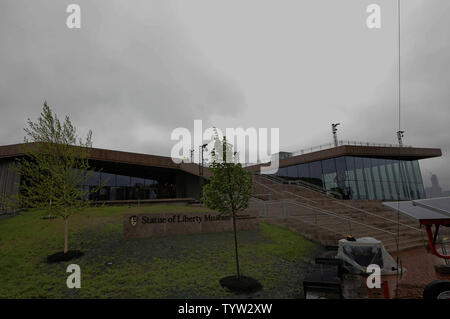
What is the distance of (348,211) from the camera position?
59.2 feet

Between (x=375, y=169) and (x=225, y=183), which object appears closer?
(x=225, y=183)

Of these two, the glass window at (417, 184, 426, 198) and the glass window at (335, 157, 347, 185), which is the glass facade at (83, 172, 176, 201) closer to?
the glass window at (335, 157, 347, 185)

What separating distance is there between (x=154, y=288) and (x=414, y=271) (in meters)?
10.2

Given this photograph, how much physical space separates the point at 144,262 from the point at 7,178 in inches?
801

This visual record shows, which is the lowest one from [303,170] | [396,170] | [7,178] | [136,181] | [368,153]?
[136,181]

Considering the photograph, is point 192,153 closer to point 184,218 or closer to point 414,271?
point 184,218

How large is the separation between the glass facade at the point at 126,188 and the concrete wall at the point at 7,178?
7.32 metres

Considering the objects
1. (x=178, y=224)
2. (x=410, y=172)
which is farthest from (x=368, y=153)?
(x=178, y=224)

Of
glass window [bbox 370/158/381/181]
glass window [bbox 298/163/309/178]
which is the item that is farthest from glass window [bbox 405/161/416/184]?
glass window [bbox 298/163/309/178]

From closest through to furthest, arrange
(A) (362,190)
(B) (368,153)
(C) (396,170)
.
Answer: (B) (368,153) < (A) (362,190) < (C) (396,170)

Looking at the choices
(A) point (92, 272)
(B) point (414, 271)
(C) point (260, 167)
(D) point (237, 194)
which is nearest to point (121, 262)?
(A) point (92, 272)

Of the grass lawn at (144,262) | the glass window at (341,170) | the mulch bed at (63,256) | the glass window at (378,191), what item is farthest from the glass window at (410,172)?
the mulch bed at (63,256)

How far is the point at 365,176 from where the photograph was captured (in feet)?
104

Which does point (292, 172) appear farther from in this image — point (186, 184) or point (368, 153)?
point (186, 184)
